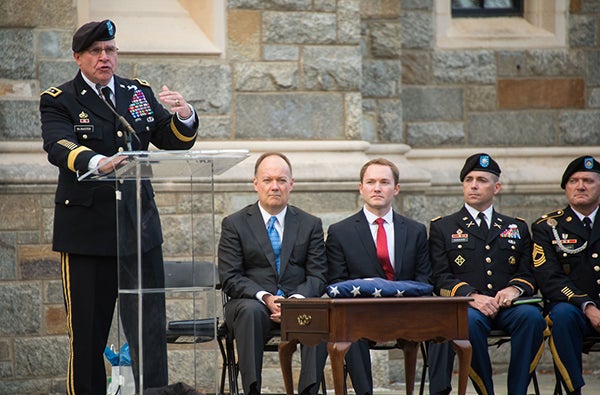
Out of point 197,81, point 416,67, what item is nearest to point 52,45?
point 197,81

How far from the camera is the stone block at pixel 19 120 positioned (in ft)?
25.8

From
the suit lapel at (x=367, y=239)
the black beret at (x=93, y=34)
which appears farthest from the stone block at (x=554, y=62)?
the black beret at (x=93, y=34)

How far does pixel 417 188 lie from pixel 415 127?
73 cm

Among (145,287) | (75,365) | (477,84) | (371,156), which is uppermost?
(477,84)

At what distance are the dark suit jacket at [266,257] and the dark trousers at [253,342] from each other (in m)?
0.21

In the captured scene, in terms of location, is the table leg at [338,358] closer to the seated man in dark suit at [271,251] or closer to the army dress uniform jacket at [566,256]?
the seated man in dark suit at [271,251]

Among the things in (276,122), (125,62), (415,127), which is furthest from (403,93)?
(125,62)

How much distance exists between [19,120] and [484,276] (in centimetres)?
333

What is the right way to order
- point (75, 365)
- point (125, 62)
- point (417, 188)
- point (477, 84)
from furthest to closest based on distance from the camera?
point (477, 84), point (417, 188), point (125, 62), point (75, 365)

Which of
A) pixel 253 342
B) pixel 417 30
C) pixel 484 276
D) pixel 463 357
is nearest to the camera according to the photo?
pixel 463 357

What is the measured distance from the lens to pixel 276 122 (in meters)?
8.27

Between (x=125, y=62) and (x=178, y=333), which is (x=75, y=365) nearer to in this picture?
(x=178, y=333)

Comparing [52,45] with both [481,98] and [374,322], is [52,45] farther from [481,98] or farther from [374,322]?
[481,98]

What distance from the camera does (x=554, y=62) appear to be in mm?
9461
